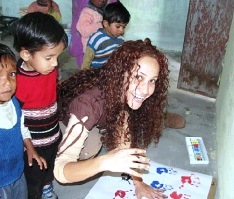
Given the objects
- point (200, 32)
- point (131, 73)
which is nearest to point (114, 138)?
point (131, 73)

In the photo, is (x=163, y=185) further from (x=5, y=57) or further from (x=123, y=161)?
(x=5, y=57)

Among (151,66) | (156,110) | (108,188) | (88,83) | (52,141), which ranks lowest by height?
(108,188)

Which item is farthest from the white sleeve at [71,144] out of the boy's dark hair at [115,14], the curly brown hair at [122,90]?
the boy's dark hair at [115,14]

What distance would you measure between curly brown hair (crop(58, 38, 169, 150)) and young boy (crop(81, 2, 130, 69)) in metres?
0.78

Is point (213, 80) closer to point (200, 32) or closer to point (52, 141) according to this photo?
point (200, 32)

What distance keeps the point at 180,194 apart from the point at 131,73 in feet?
2.25

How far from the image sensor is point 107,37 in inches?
90.7

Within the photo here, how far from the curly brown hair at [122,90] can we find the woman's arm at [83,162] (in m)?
0.17

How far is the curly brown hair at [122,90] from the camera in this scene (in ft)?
4.22

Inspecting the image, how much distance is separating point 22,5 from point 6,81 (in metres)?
3.94

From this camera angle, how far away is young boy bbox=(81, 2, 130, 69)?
2279mm

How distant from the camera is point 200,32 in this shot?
284 cm

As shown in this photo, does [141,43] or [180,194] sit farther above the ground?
[141,43]

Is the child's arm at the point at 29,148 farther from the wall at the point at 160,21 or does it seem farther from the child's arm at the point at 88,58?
the wall at the point at 160,21
